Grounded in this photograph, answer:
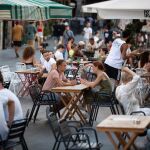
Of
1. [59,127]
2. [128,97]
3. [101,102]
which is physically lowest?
[101,102]

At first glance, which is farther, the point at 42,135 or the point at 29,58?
the point at 29,58

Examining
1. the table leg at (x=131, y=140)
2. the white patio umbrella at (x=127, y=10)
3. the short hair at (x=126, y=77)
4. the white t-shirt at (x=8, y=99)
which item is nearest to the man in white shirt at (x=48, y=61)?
the white patio umbrella at (x=127, y=10)

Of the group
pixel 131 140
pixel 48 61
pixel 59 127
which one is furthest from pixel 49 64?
pixel 131 140

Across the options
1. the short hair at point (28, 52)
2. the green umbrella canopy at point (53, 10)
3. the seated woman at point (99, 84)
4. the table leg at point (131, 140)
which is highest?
the green umbrella canopy at point (53, 10)

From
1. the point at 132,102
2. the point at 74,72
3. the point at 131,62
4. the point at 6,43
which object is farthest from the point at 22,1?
the point at 6,43

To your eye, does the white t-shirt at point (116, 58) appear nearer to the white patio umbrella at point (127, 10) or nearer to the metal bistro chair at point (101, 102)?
the white patio umbrella at point (127, 10)

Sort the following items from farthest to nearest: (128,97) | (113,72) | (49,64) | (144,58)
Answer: (49,64)
(113,72)
(144,58)
(128,97)

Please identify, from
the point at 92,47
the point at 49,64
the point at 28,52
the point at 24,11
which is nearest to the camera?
the point at 24,11

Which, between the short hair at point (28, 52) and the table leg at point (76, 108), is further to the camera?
the short hair at point (28, 52)

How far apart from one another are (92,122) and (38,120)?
137cm

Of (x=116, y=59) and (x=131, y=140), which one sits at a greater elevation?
(x=116, y=59)

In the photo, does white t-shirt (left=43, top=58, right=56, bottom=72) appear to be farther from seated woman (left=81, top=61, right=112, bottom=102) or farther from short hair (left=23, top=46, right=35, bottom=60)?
seated woman (left=81, top=61, right=112, bottom=102)

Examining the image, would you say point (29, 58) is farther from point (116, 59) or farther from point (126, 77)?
point (126, 77)

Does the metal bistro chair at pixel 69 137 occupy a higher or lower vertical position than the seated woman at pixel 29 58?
lower
